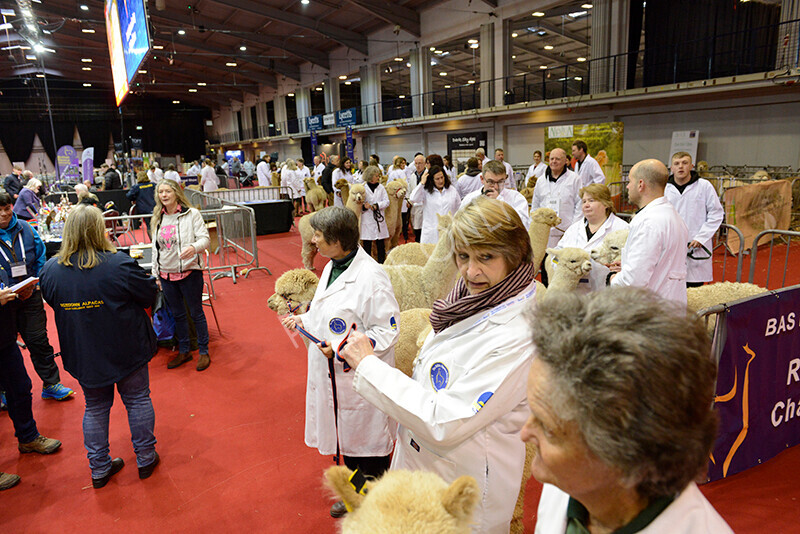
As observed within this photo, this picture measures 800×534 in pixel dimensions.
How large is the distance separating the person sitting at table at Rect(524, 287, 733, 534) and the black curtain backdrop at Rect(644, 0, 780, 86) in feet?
49.7

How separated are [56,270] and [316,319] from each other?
1.69m

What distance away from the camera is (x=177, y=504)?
2965mm

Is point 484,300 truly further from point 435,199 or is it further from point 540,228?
point 435,199

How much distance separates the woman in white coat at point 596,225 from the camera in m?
3.54

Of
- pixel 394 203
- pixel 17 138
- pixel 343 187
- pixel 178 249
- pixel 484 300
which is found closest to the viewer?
pixel 484 300

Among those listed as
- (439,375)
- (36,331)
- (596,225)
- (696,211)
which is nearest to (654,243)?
(596,225)

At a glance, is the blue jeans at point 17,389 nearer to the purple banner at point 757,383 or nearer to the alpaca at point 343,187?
the purple banner at point 757,383

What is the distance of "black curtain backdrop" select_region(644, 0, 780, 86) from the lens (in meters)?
13.4

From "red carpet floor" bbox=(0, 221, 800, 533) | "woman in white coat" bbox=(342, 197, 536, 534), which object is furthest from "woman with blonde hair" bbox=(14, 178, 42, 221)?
"woman in white coat" bbox=(342, 197, 536, 534)

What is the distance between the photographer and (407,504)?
910mm

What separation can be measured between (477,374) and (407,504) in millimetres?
511

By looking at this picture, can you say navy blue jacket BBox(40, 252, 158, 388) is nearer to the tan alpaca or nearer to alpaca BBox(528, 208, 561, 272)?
the tan alpaca

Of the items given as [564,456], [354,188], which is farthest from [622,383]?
[354,188]

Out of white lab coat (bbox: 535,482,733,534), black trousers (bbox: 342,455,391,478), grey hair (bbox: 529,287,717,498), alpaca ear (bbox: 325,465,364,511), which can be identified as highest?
grey hair (bbox: 529,287,717,498)
